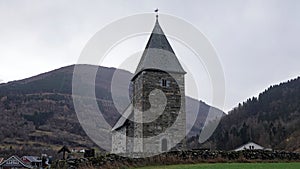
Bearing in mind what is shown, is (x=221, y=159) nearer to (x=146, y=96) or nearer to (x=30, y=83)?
(x=146, y=96)

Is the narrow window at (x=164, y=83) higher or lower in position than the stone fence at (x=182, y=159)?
higher

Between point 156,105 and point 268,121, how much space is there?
263ft

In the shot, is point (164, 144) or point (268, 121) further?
point (268, 121)

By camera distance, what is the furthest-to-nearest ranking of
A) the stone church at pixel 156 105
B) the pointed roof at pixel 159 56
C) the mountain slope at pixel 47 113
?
1. the mountain slope at pixel 47 113
2. the pointed roof at pixel 159 56
3. the stone church at pixel 156 105

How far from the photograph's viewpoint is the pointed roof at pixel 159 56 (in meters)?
31.0

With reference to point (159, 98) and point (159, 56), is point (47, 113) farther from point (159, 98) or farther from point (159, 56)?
point (159, 98)

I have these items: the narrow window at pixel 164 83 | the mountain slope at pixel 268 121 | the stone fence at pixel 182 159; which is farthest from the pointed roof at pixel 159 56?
the mountain slope at pixel 268 121

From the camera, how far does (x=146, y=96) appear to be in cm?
2988

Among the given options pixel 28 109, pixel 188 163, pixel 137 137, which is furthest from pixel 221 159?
pixel 28 109

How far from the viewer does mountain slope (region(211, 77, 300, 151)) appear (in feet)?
291

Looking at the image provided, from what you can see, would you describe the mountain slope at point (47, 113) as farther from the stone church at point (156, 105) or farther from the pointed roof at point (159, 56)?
the stone church at point (156, 105)

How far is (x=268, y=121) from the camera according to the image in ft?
339

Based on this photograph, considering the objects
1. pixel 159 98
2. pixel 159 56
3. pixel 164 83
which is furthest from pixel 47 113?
pixel 159 98

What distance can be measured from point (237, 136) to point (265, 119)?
17.5 m
